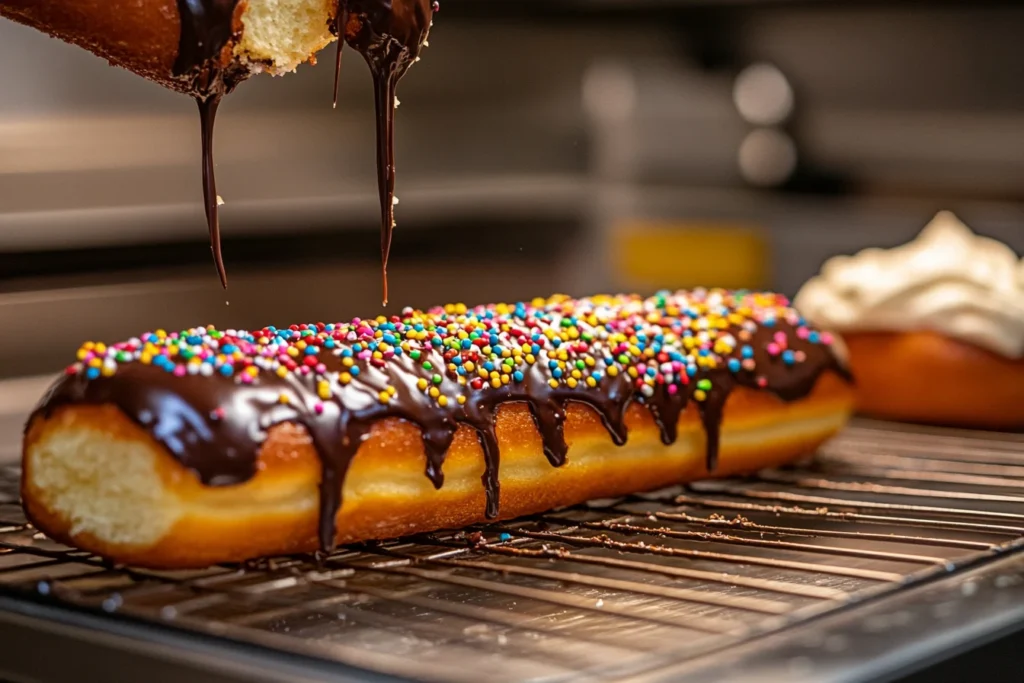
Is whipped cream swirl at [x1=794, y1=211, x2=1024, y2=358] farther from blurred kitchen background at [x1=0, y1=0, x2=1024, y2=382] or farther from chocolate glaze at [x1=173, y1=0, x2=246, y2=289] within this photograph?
chocolate glaze at [x1=173, y1=0, x2=246, y2=289]

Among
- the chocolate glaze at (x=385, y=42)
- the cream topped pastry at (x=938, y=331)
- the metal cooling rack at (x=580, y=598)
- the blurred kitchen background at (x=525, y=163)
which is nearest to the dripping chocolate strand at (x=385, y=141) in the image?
the chocolate glaze at (x=385, y=42)

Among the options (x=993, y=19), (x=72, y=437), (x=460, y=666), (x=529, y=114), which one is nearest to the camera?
(x=460, y=666)

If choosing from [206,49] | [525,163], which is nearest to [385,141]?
[206,49]

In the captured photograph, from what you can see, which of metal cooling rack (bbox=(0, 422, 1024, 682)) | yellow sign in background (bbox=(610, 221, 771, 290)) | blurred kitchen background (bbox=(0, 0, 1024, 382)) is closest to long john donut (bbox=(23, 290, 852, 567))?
metal cooling rack (bbox=(0, 422, 1024, 682))

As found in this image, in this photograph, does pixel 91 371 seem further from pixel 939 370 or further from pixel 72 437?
pixel 939 370

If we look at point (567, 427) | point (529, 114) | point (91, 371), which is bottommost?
point (567, 427)

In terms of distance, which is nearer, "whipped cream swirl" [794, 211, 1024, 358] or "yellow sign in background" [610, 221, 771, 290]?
"whipped cream swirl" [794, 211, 1024, 358]

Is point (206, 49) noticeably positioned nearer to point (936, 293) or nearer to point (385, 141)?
point (385, 141)

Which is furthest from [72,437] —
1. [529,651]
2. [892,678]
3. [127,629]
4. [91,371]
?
[892,678]

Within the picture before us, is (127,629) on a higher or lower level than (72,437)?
lower
